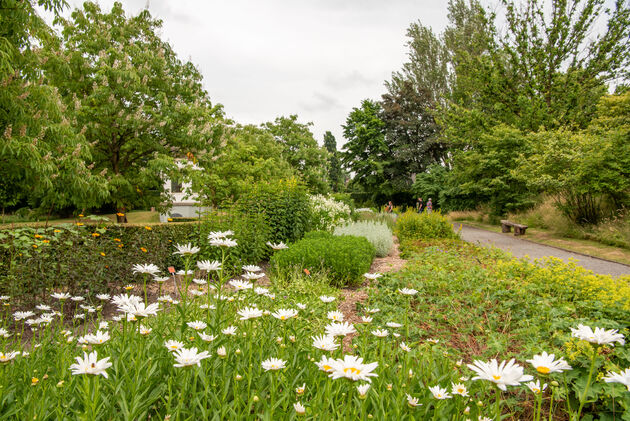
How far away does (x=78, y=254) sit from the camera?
441cm

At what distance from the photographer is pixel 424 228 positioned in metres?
10.5

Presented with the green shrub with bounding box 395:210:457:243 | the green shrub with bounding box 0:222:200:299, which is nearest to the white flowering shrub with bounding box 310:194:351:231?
the green shrub with bounding box 395:210:457:243

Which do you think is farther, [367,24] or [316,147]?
[316,147]

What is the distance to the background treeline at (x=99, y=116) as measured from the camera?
4629 mm

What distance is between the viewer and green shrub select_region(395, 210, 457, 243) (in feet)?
34.0

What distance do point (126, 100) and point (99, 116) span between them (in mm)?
1064

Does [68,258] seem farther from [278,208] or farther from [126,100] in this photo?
[126,100]

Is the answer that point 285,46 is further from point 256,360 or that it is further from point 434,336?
point 256,360

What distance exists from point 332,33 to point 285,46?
1.03m

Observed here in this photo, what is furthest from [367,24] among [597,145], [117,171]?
[597,145]

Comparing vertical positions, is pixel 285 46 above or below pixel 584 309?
above

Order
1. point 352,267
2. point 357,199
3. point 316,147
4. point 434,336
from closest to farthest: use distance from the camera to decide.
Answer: point 434,336 → point 352,267 → point 316,147 → point 357,199

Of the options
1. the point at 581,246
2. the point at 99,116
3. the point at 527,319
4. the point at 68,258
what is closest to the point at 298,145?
the point at 99,116

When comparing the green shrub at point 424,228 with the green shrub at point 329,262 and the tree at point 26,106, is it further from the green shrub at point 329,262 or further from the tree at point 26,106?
the tree at point 26,106
